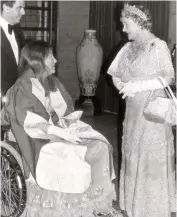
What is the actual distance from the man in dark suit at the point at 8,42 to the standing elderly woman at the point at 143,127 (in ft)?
2.18

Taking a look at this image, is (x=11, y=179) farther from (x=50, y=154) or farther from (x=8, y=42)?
(x=8, y=42)

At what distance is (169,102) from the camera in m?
2.60

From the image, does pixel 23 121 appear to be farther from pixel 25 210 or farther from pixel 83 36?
pixel 83 36

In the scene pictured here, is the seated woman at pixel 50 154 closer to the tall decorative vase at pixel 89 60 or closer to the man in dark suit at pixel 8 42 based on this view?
the man in dark suit at pixel 8 42

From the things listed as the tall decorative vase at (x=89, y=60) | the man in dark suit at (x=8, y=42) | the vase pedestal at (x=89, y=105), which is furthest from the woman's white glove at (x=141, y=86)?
the vase pedestal at (x=89, y=105)

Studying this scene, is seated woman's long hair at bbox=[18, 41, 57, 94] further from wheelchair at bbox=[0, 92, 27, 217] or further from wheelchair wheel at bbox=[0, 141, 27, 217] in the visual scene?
wheelchair wheel at bbox=[0, 141, 27, 217]

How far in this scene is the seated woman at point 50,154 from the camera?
8.33 feet

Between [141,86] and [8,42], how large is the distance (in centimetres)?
90

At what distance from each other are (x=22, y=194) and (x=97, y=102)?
15.0 feet

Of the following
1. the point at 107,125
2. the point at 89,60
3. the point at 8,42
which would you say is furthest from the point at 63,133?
the point at 89,60

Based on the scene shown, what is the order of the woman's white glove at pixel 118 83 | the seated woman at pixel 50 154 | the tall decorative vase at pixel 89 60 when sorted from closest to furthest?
the seated woman at pixel 50 154
the woman's white glove at pixel 118 83
the tall decorative vase at pixel 89 60

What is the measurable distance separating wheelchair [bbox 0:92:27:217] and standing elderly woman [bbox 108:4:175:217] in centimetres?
73

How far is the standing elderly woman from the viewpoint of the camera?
8.82 feet

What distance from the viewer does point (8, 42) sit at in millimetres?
2791
